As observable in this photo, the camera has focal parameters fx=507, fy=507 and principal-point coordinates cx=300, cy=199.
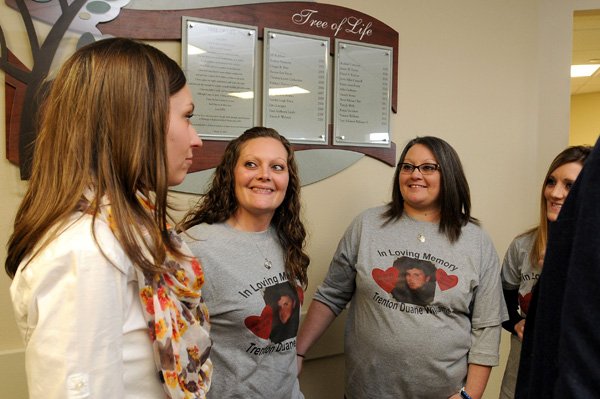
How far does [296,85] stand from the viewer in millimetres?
2084

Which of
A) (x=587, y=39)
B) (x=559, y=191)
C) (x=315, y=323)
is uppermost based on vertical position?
(x=587, y=39)

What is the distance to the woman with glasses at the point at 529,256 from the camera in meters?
1.80

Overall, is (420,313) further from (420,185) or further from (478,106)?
(478,106)

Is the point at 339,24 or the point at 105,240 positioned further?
the point at 339,24

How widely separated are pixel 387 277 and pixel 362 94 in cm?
93

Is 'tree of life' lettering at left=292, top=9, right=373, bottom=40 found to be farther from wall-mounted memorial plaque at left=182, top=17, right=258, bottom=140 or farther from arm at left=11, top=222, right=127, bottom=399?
arm at left=11, top=222, right=127, bottom=399

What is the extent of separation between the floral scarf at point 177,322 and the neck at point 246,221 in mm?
461

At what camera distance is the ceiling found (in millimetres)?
3131

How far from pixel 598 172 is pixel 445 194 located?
4.08 feet

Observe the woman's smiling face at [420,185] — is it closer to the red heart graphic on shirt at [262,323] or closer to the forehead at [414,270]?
the forehead at [414,270]

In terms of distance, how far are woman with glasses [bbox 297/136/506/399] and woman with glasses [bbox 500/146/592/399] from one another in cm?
17

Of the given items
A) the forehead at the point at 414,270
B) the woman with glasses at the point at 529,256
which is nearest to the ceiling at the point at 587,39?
the woman with glasses at the point at 529,256

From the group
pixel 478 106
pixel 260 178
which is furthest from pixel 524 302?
pixel 478 106

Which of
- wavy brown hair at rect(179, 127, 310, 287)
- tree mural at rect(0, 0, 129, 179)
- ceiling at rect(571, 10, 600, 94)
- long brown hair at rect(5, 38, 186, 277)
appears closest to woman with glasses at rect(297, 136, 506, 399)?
wavy brown hair at rect(179, 127, 310, 287)
